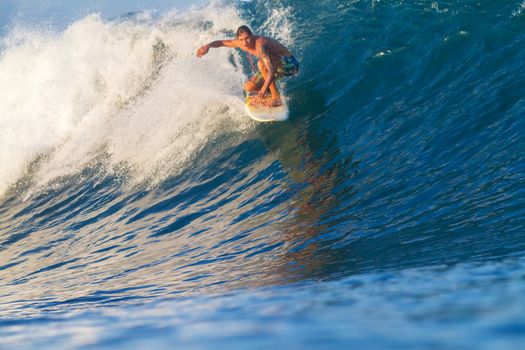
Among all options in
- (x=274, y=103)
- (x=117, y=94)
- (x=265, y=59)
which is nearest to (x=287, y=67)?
(x=265, y=59)

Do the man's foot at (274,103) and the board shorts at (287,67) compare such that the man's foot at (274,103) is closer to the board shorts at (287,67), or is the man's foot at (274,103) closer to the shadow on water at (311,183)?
the shadow on water at (311,183)

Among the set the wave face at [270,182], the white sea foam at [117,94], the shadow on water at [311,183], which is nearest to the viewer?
the wave face at [270,182]

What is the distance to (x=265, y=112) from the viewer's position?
8.77m

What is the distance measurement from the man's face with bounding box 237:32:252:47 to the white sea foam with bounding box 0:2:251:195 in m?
1.78

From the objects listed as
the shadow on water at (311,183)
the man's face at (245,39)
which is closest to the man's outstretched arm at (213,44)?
the man's face at (245,39)

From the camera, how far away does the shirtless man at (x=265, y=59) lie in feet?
25.9

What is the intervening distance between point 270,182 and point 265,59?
1660 mm

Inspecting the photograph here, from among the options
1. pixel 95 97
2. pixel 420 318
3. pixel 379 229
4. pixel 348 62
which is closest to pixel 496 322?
pixel 420 318

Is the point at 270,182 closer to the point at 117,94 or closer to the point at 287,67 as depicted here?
the point at 287,67

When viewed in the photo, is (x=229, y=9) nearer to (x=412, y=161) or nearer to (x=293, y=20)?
(x=293, y=20)

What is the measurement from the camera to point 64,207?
9750mm

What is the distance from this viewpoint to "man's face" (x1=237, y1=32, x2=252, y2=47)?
782 centimetres

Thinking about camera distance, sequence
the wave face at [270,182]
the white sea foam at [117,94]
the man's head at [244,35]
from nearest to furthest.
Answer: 1. the wave face at [270,182]
2. the man's head at [244,35]
3. the white sea foam at [117,94]

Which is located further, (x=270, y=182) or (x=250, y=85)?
(x=250, y=85)
